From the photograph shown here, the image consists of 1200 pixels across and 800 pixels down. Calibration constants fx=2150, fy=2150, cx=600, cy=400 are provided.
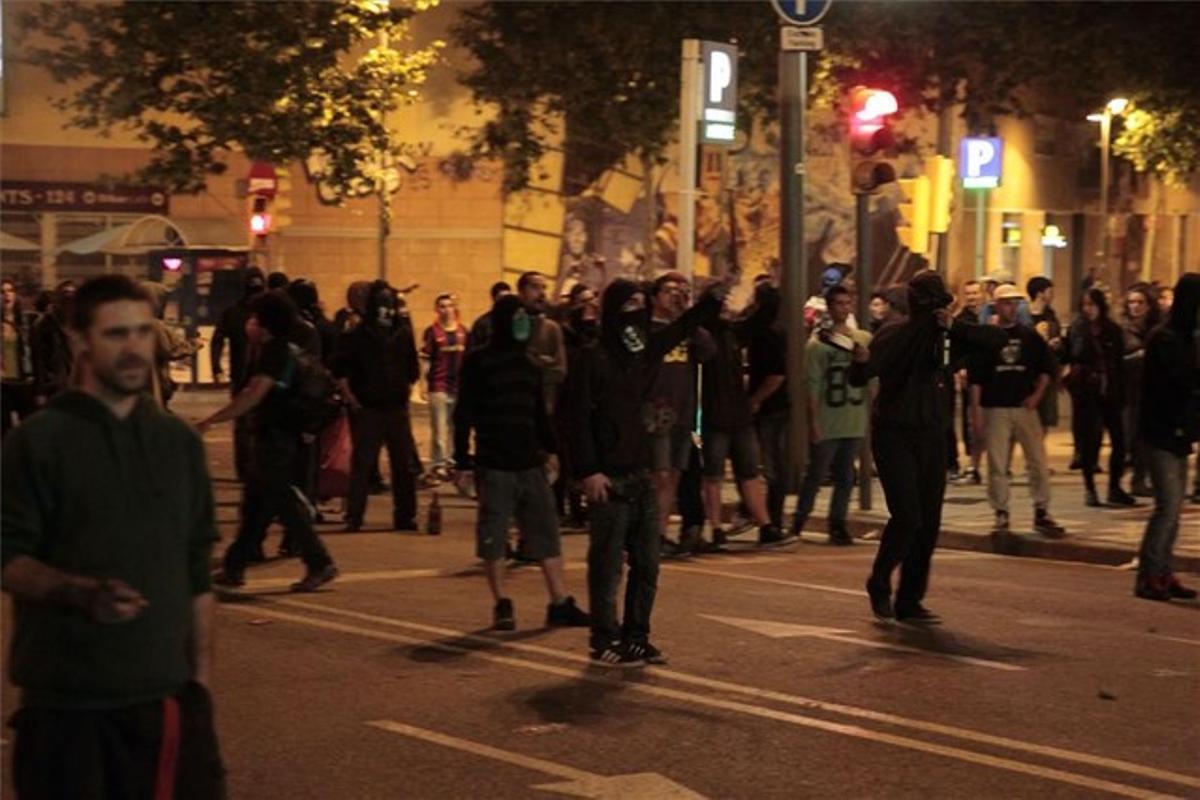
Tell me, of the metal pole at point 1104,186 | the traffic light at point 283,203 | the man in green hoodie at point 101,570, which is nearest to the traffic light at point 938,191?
the man in green hoodie at point 101,570

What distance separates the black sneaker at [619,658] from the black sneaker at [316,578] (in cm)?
288

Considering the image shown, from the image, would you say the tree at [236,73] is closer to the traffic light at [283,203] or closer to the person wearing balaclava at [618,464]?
the traffic light at [283,203]

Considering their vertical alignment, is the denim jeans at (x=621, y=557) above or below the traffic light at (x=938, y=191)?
below

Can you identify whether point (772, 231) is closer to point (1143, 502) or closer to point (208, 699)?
point (1143, 502)

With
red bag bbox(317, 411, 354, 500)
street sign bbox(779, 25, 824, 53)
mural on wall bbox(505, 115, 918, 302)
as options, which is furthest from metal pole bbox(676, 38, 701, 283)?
mural on wall bbox(505, 115, 918, 302)

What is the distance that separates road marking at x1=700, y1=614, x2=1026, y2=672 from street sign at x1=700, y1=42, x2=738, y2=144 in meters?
8.56

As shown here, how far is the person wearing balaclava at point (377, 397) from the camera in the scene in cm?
1602

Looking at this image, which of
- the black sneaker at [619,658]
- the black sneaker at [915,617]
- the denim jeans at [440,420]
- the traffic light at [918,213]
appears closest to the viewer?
the black sneaker at [619,658]

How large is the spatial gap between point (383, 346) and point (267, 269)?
17.7 metres

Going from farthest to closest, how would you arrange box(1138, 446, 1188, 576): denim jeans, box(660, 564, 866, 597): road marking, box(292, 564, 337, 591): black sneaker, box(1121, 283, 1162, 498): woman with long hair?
1. box(1121, 283, 1162, 498): woman with long hair
2. box(660, 564, 866, 597): road marking
3. box(292, 564, 337, 591): black sneaker
4. box(1138, 446, 1188, 576): denim jeans

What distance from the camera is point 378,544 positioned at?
15.2 m

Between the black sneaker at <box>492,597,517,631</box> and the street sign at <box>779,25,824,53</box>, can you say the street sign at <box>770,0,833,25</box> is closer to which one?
the street sign at <box>779,25,824,53</box>

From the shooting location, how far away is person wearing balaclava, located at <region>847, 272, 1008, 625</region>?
1138 centimetres

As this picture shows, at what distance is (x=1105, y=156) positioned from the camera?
43500 millimetres
